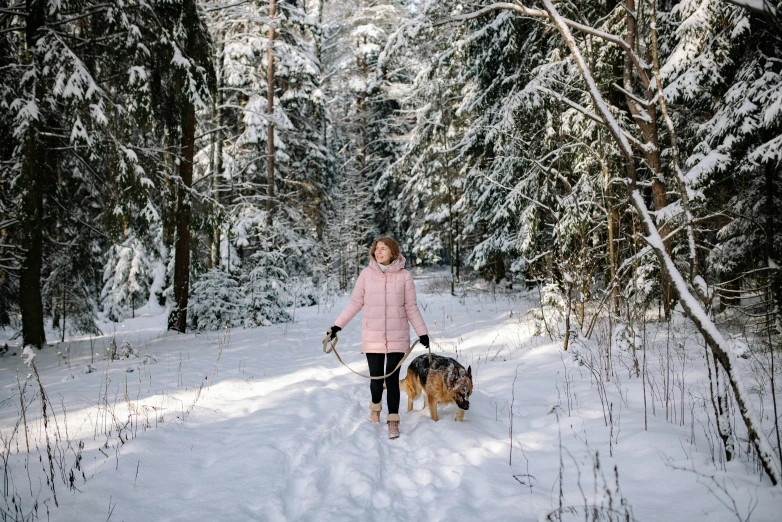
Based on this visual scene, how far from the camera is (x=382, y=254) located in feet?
12.9

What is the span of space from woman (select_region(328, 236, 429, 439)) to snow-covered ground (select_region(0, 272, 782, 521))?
0.57m

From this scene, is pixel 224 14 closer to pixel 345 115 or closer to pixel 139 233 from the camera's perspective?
pixel 139 233

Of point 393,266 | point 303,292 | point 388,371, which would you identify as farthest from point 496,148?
point 303,292

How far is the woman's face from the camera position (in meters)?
3.94

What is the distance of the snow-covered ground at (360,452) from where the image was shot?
2438mm

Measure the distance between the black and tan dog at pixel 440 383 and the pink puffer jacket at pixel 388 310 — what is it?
0.42 metres

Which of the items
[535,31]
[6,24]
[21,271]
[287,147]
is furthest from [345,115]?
[21,271]

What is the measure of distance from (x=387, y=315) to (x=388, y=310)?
0.17 feet

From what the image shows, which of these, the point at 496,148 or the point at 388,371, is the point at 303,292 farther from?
the point at 388,371

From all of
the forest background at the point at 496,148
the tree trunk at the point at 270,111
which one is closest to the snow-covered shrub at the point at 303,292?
the forest background at the point at 496,148

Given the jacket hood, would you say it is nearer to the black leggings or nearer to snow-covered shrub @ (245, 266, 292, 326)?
the black leggings

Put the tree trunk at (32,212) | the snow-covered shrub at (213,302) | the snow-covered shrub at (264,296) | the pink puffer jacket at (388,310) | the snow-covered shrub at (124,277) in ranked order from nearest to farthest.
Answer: the pink puffer jacket at (388,310) → the tree trunk at (32,212) → the snow-covered shrub at (213,302) → the snow-covered shrub at (264,296) → the snow-covered shrub at (124,277)

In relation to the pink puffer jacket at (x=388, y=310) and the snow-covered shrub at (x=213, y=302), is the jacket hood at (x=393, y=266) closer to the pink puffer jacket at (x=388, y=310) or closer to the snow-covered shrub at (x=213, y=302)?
the pink puffer jacket at (x=388, y=310)

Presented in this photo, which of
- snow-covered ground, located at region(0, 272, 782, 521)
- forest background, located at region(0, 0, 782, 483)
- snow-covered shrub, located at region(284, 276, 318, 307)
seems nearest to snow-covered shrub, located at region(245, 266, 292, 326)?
→ forest background, located at region(0, 0, 782, 483)
